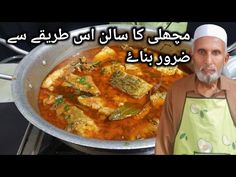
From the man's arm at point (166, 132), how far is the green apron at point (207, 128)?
3cm

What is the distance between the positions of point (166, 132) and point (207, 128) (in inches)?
4.9

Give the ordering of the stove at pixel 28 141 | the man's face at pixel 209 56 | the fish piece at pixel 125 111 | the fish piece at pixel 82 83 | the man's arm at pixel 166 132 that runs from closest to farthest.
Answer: the man's face at pixel 209 56 → the man's arm at pixel 166 132 → the stove at pixel 28 141 → the fish piece at pixel 125 111 → the fish piece at pixel 82 83

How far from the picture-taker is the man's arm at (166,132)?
119 centimetres

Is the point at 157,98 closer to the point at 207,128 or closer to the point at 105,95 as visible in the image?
the point at 105,95

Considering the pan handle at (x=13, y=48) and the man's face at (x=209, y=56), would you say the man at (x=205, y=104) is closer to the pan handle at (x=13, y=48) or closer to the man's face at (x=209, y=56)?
the man's face at (x=209, y=56)

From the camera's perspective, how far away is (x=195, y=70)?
3.69 ft

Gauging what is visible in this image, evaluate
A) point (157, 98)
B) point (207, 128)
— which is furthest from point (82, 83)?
point (207, 128)

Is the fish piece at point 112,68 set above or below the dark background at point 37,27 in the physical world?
below

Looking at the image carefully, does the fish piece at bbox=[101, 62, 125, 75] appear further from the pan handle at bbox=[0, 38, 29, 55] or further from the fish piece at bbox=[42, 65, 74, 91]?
the pan handle at bbox=[0, 38, 29, 55]

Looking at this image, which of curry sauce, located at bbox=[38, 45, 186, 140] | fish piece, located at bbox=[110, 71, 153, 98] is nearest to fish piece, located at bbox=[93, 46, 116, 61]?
curry sauce, located at bbox=[38, 45, 186, 140]

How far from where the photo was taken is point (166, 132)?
1.20 m

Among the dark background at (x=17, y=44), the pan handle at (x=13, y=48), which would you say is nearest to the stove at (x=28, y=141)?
the dark background at (x=17, y=44)

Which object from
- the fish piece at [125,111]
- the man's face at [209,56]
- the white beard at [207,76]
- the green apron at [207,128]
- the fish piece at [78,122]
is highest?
the man's face at [209,56]
